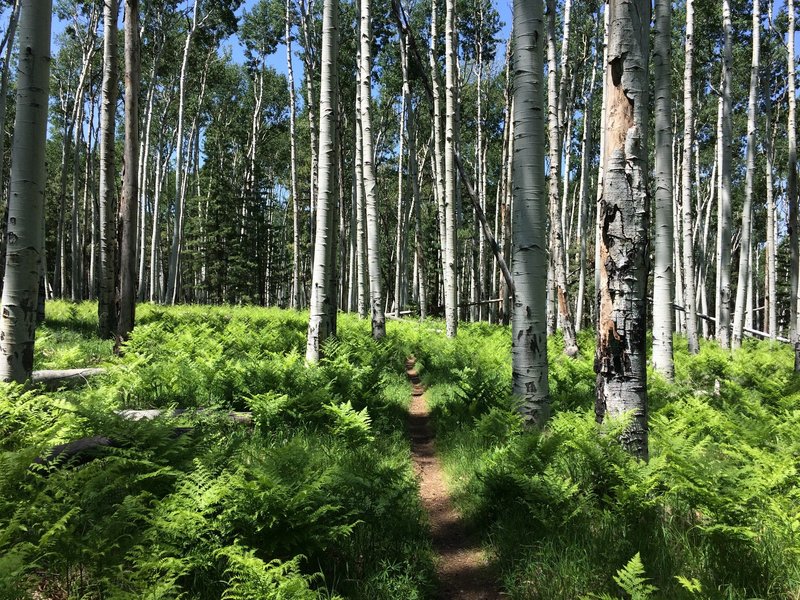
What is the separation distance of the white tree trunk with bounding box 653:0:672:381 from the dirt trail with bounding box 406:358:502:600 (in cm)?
403

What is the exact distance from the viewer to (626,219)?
3.76 meters

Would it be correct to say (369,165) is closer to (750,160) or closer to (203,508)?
(203,508)

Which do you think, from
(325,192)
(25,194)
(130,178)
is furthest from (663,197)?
(130,178)

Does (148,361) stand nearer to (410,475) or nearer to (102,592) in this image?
(410,475)

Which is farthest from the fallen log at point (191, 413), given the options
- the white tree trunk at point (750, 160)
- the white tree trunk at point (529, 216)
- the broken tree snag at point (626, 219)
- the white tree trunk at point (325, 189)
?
the white tree trunk at point (750, 160)

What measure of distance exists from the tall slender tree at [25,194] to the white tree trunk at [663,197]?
7.58 m

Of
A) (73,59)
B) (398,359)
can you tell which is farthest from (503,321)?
(73,59)

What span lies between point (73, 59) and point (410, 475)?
3267cm

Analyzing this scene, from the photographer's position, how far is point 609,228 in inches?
151

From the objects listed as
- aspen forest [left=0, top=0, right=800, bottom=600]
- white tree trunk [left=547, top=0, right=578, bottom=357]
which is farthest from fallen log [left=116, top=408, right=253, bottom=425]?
white tree trunk [left=547, top=0, right=578, bottom=357]

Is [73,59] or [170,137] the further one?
[170,137]

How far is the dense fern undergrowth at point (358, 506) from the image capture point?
2.60m

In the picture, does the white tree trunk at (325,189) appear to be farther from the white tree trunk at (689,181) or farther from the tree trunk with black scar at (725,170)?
the tree trunk with black scar at (725,170)

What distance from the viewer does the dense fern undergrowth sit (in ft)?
8.54
